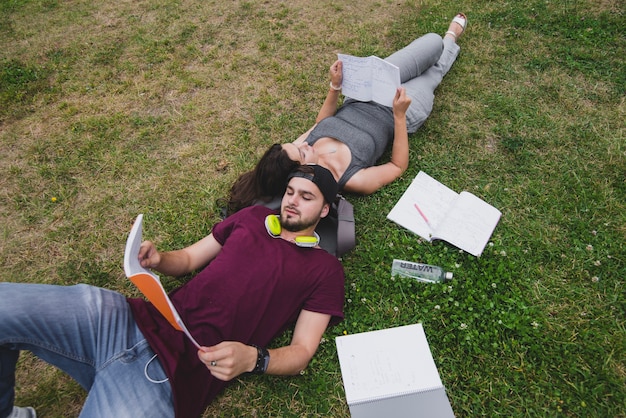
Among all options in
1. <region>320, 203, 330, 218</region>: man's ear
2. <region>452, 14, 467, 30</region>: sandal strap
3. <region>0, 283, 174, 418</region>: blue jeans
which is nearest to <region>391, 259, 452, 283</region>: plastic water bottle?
<region>320, 203, 330, 218</region>: man's ear

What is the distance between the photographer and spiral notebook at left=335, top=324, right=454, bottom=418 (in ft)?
8.20

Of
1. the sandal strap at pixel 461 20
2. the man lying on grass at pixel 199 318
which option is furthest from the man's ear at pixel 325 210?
the sandal strap at pixel 461 20

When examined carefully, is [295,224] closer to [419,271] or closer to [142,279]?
[419,271]

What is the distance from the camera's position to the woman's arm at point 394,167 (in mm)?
3416

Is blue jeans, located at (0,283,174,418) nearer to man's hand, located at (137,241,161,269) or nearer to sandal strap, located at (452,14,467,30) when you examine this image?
man's hand, located at (137,241,161,269)

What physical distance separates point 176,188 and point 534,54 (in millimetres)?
4525

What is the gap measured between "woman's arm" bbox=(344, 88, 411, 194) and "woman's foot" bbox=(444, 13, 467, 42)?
1.96 meters

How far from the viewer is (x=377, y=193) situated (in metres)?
3.59

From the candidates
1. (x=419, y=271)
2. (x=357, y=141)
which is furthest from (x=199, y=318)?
(x=357, y=141)

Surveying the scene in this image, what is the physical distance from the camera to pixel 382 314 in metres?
2.91

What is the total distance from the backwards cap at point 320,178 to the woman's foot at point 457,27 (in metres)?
3.07

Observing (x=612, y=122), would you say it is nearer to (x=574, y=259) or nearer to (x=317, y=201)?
(x=574, y=259)

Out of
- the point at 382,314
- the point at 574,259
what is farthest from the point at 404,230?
the point at 574,259

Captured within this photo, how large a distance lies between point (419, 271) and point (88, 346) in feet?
7.60
